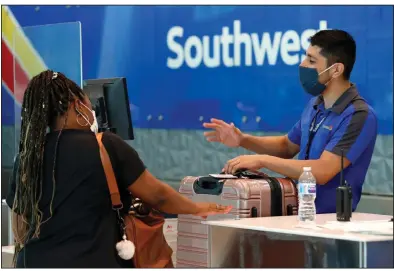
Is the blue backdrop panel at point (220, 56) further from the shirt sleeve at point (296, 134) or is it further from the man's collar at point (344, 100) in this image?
the man's collar at point (344, 100)

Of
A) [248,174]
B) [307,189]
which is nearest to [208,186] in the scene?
[248,174]

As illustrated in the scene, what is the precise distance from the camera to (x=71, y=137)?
3242 millimetres

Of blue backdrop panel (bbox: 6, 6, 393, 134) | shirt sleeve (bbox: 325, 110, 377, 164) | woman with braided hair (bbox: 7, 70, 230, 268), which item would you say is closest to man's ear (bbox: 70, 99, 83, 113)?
woman with braided hair (bbox: 7, 70, 230, 268)

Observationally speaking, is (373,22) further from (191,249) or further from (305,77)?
(191,249)

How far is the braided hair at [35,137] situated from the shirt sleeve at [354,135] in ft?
4.40

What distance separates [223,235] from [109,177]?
665mm

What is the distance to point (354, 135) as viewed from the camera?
4.03 meters

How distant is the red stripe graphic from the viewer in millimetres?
6164

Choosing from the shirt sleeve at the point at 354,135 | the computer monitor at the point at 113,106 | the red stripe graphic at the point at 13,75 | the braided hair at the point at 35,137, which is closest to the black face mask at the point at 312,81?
the shirt sleeve at the point at 354,135

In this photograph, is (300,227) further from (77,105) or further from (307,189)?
(77,105)

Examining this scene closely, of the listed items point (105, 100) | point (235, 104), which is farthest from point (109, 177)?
point (235, 104)

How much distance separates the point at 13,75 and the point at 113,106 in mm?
2491

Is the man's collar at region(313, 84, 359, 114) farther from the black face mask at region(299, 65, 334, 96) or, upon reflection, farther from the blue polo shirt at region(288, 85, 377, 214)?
the black face mask at region(299, 65, 334, 96)

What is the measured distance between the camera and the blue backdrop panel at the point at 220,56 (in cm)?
552
